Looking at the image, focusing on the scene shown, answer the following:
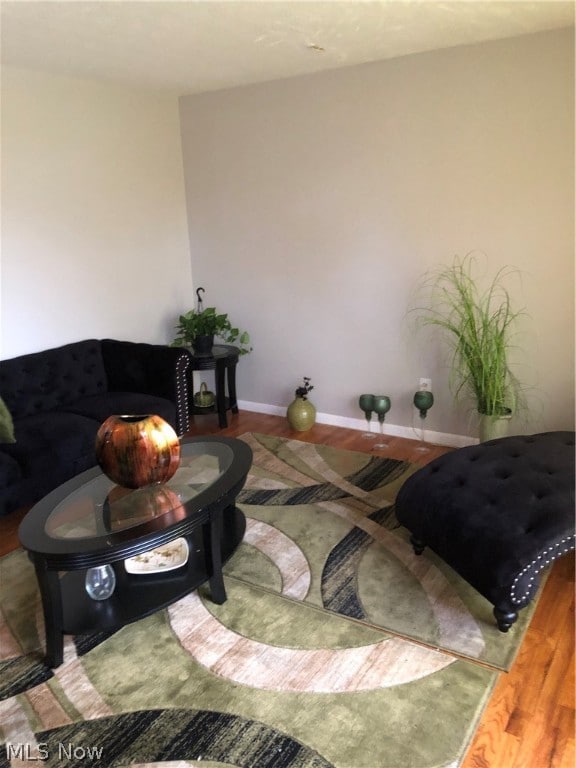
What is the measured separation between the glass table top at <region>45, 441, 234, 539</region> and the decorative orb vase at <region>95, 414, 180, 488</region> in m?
0.07

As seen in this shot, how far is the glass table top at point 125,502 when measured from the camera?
213cm

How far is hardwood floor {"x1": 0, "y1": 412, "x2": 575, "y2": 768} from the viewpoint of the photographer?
1.72 m

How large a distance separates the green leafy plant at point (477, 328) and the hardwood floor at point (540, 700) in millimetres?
1074

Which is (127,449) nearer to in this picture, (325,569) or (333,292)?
(325,569)

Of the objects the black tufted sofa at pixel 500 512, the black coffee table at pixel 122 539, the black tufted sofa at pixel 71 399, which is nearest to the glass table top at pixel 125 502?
the black coffee table at pixel 122 539

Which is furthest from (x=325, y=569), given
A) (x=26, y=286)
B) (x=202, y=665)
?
(x=26, y=286)

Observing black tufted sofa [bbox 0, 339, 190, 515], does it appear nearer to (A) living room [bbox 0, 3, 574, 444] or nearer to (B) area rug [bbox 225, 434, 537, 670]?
(A) living room [bbox 0, 3, 574, 444]

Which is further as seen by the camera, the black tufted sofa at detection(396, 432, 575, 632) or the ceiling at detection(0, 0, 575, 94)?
the ceiling at detection(0, 0, 575, 94)

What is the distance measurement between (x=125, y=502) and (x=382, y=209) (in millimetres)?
2501

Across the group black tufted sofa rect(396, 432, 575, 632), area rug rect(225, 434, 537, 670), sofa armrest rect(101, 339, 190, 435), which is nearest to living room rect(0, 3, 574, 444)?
sofa armrest rect(101, 339, 190, 435)

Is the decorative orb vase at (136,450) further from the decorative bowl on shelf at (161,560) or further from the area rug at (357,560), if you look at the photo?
the area rug at (357,560)

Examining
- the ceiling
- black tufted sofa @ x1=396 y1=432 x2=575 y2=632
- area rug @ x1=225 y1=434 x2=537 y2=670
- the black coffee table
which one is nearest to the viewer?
the black coffee table

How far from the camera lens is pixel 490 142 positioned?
133 inches

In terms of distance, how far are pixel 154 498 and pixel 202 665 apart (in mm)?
624
